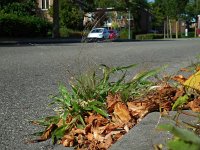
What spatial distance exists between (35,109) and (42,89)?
158 cm

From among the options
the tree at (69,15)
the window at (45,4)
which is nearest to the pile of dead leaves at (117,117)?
the tree at (69,15)

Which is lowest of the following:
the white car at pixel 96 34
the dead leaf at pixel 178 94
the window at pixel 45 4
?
the dead leaf at pixel 178 94

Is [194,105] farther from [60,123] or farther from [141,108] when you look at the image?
[60,123]

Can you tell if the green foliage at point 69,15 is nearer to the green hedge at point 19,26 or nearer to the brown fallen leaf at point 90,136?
the green hedge at point 19,26

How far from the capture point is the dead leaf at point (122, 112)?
9.18 ft

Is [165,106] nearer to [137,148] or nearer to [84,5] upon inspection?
[137,148]

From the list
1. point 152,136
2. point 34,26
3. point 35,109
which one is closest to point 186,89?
point 152,136

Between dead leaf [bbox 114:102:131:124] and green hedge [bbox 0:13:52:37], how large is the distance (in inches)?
1173

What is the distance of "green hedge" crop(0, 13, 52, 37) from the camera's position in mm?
32375

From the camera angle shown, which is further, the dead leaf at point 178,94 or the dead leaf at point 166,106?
the dead leaf at point 178,94

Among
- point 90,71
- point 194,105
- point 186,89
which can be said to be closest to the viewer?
point 194,105

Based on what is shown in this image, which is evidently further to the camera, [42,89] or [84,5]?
[84,5]

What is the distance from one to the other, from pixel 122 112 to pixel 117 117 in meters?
0.05

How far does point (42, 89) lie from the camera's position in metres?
6.04
